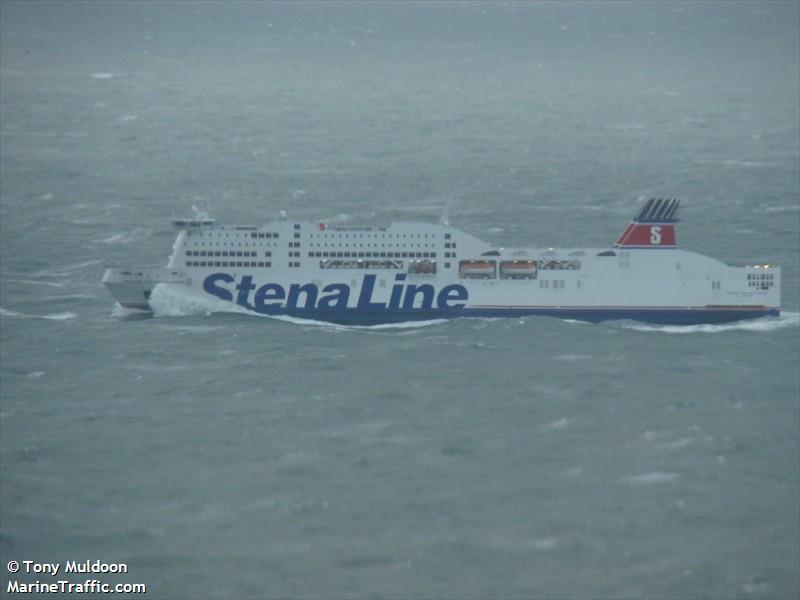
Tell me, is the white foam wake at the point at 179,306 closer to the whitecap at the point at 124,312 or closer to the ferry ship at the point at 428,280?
the ferry ship at the point at 428,280

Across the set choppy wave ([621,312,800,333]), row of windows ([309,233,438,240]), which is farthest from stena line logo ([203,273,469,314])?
choppy wave ([621,312,800,333])

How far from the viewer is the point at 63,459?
322 feet

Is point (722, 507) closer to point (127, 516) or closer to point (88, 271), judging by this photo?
point (127, 516)

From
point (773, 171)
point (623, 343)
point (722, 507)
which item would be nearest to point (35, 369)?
point (623, 343)

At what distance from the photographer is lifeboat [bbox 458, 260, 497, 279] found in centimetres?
13350

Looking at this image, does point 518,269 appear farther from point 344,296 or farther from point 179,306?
point 179,306

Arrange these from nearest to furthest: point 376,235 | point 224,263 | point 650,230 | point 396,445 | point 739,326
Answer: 1. point 396,445
2. point 739,326
3. point 376,235
4. point 224,263
5. point 650,230

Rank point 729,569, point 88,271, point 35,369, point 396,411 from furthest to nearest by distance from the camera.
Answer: point 88,271
point 35,369
point 396,411
point 729,569

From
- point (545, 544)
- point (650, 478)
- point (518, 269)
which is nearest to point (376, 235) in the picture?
point (518, 269)

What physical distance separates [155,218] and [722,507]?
299 ft

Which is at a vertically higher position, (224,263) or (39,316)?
(224,263)

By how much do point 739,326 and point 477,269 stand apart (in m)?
20.6

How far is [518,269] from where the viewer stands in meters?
134

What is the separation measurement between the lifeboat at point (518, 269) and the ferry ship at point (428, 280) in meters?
0.08
